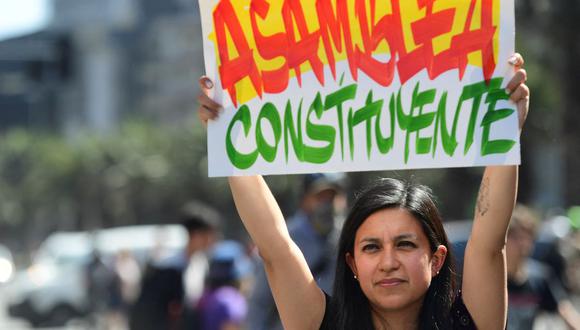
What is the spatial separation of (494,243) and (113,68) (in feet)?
377

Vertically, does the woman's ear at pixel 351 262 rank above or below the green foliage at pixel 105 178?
above

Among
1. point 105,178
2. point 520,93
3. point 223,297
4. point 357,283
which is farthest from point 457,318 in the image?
point 105,178

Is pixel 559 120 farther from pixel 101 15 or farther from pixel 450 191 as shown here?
pixel 101 15

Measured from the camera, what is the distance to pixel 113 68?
117 meters

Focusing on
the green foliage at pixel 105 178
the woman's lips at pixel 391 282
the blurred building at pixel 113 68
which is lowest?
the green foliage at pixel 105 178

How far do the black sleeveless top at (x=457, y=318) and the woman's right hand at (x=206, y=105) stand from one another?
0.56 meters

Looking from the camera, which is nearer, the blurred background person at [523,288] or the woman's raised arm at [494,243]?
the woman's raised arm at [494,243]

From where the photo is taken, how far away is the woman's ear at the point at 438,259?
11.2 ft

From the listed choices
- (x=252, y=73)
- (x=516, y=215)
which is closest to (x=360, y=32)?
(x=252, y=73)

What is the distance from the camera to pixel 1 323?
29.5 m

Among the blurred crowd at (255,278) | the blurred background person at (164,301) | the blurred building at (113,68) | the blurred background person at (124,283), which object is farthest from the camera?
the blurred building at (113,68)

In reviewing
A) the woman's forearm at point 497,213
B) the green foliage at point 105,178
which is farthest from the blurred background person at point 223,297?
the green foliage at point 105,178

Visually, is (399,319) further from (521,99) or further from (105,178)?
(105,178)

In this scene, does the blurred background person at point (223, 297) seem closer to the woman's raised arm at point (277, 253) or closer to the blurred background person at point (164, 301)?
the blurred background person at point (164, 301)
